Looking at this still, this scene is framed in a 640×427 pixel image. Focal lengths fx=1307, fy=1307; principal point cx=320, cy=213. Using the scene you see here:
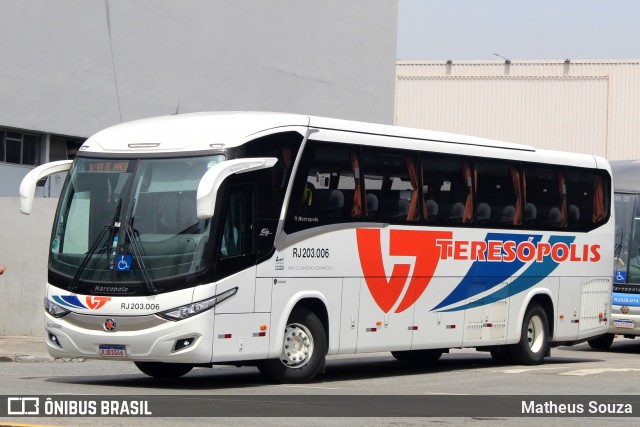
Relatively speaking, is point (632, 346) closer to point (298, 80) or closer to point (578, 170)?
point (578, 170)

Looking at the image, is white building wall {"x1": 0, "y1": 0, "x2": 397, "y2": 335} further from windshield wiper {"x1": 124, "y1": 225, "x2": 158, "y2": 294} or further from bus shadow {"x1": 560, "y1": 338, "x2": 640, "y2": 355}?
bus shadow {"x1": 560, "y1": 338, "x2": 640, "y2": 355}

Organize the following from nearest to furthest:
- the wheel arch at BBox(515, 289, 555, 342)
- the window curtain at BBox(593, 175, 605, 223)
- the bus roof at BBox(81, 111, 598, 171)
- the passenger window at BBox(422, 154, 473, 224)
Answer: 1. the bus roof at BBox(81, 111, 598, 171)
2. the passenger window at BBox(422, 154, 473, 224)
3. the wheel arch at BBox(515, 289, 555, 342)
4. the window curtain at BBox(593, 175, 605, 223)

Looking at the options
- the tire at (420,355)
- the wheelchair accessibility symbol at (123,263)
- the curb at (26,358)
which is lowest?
the curb at (26,358)

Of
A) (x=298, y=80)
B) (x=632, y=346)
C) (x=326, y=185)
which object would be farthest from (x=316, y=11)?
(x=326, y=185)

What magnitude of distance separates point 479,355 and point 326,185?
8.38 m

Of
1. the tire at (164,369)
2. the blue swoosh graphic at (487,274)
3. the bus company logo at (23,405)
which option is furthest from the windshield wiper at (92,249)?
the blue swoosh graphic at (487,274)

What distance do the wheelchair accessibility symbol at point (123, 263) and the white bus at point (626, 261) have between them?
12543 millimetres

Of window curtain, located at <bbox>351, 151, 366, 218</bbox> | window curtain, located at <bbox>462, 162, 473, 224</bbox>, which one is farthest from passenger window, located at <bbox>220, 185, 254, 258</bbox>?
window curtain, located at <bbox>462, 162, 473, 224</bbox>

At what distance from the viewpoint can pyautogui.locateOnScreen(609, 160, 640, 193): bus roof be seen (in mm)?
25609

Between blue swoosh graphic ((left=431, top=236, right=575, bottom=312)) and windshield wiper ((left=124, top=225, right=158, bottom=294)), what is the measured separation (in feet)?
20.0

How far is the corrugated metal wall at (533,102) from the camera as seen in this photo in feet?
190

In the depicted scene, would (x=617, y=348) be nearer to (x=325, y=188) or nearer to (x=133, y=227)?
(x=325, y=188)

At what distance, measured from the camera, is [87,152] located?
52.6 feet

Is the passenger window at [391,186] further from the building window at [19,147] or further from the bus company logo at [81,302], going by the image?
the building window at [19,147]
